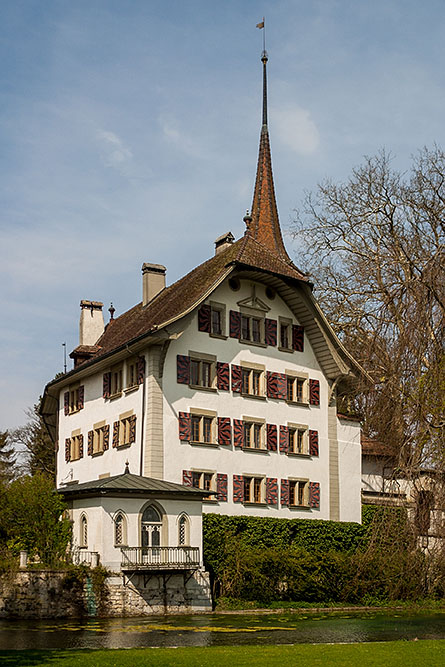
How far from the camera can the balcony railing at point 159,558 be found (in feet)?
99.6

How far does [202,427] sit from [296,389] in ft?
19.3

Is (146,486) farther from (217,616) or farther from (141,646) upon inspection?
(141,646)

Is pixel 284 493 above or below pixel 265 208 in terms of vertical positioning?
below

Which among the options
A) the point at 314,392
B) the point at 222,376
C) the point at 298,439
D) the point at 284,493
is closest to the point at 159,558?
the point at 222,376

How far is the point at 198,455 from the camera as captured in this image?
1471 inches

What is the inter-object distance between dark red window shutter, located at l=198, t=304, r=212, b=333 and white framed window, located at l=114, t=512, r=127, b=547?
33.2 feet

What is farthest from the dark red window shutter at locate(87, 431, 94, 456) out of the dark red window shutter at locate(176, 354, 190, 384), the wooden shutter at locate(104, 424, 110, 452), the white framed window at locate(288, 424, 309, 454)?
the white framed window at locate(288, 424, 309, 454)

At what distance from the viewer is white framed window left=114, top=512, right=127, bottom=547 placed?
30781mm

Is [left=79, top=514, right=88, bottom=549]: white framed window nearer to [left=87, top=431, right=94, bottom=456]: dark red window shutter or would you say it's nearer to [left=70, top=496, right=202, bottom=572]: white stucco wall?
[left=70, top=496, right=202, bottom=572]: white stucco wall

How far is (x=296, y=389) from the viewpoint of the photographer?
138 feet

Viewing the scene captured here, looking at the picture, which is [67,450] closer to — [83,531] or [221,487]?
[221,487]

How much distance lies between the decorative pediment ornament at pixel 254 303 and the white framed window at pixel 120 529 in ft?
40.9

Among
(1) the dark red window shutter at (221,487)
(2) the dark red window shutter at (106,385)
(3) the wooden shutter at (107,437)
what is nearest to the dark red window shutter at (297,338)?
(1) the dark red window shutter at (221,487)

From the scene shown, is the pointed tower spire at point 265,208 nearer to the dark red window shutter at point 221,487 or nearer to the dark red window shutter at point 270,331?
the dark red window shutter at point 270,331
